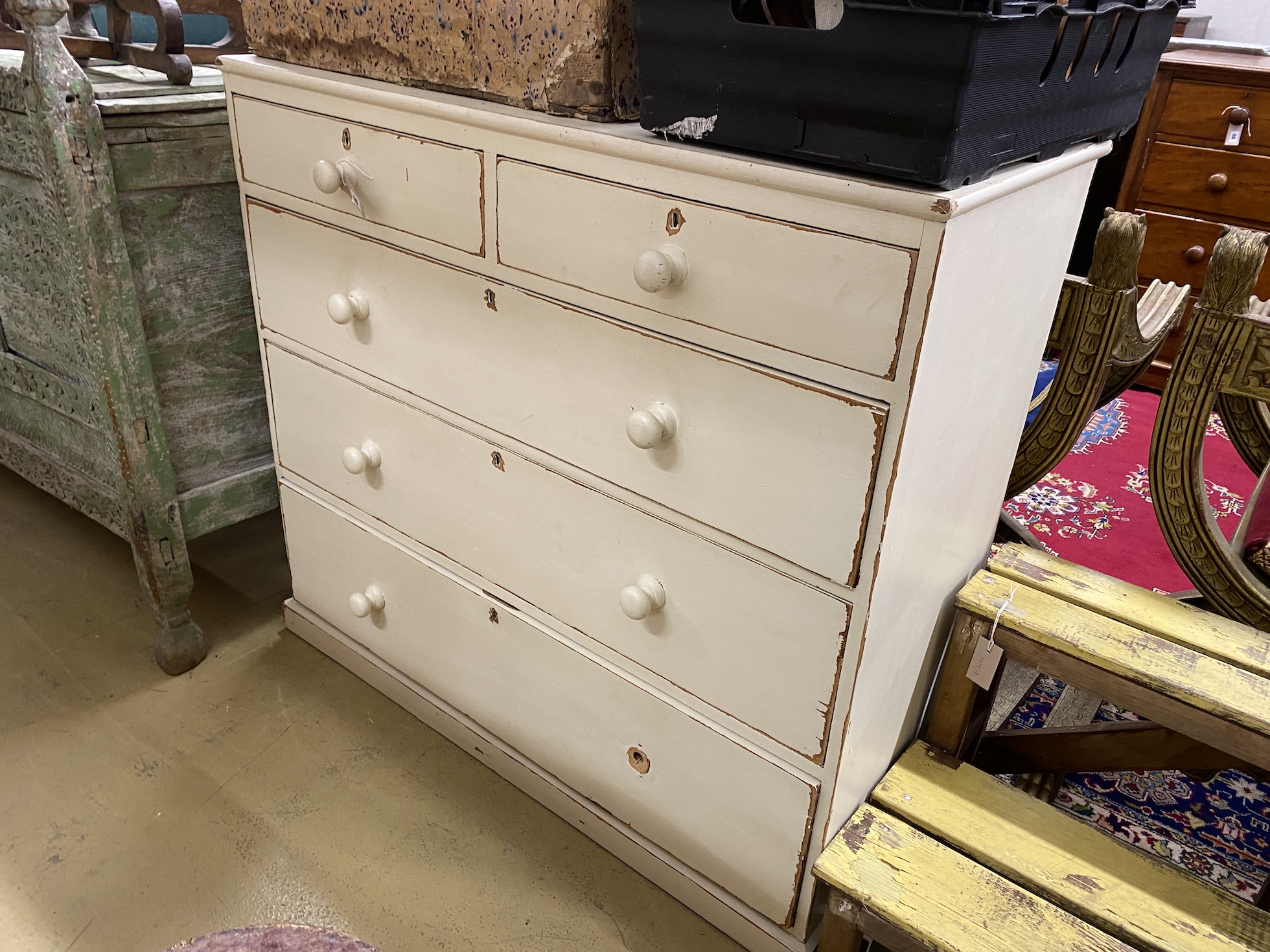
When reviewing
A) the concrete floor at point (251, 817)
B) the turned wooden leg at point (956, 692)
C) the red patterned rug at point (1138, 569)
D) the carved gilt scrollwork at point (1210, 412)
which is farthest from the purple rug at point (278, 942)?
the carved gilt scrollwork at point (1210, 412)

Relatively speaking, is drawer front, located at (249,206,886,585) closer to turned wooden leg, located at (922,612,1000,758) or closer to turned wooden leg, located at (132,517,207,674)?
turned wooden leg, located at (922,612,1000,758)

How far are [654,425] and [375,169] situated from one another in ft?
1.85

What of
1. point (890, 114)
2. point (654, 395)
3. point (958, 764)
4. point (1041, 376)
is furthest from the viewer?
point (1041, 376)

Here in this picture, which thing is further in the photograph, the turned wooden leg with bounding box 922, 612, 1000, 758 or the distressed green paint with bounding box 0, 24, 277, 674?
the distressed green paint with bounding box 0, 24, 277, 674

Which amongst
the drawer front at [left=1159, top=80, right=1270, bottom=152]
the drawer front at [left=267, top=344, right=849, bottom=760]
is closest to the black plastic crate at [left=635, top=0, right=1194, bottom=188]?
the drawer front at [left=267, top=344, right=849, bottom=760]

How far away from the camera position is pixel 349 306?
4.49ft

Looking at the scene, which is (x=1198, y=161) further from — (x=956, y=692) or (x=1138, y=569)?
(x=956, y=692)

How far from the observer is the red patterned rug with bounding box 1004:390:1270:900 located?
1.52m

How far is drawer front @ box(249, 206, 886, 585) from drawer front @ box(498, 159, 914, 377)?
1.9 inches

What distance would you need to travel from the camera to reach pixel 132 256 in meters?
1.53

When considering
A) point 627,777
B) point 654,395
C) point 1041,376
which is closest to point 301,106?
point 654,395

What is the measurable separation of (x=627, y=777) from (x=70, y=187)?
123 cm

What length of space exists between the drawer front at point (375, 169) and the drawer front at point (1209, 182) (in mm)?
2717

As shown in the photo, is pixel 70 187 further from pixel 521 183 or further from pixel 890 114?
pixel 890 114
